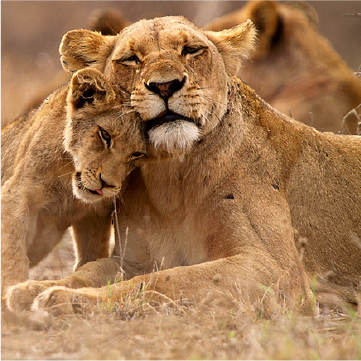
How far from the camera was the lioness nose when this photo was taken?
12.2 feet

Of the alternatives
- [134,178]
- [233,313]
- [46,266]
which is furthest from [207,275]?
[46,266]

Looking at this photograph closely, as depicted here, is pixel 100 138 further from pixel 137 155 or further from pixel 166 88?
pixel 166 88

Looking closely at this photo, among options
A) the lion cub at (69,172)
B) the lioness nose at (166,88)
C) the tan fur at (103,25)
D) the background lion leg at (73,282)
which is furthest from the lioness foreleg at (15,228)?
the tan fur at (103,25)

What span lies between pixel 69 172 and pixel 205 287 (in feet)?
3.36

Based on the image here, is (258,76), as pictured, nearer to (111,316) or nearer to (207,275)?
(207,275)

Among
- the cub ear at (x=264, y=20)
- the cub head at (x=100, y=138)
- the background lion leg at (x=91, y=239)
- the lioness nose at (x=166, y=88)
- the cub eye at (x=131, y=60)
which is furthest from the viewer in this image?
the cub ear at (x=264, y=20)

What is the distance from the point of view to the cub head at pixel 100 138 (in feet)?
12.7

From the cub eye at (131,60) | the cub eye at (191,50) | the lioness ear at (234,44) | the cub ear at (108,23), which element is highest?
the cub ear at (108,23)

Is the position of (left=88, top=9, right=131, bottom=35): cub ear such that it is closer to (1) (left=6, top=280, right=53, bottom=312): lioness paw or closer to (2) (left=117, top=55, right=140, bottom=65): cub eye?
(2) (left=117, top=55, right=140, bottom=65): cub eye

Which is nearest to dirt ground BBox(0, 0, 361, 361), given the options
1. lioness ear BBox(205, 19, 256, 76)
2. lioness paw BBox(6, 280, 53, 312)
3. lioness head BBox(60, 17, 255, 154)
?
lioness paw BBox(6, 280, 53, 312)

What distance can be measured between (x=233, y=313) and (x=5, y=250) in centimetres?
125

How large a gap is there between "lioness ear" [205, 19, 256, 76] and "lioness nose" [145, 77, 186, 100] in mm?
837

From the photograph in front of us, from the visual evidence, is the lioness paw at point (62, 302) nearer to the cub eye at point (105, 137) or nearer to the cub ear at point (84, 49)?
the cub eye at point (105, 137)

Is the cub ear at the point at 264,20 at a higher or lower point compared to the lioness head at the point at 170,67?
higher
